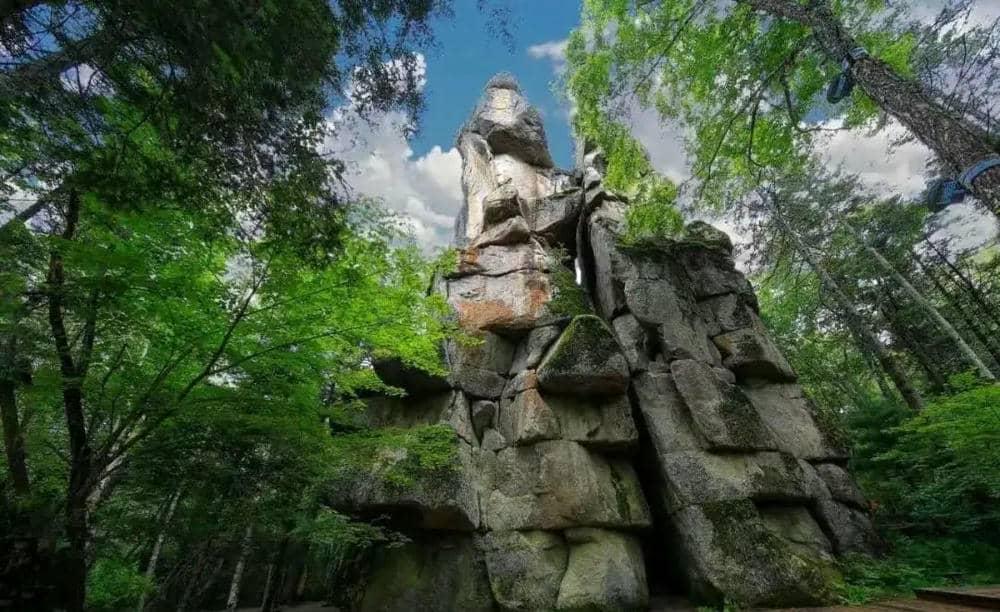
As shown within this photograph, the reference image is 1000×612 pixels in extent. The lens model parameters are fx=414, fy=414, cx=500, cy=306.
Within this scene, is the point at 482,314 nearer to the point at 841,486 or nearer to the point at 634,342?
the point at 634,342

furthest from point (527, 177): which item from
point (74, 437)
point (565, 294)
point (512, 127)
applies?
point (74, 437)

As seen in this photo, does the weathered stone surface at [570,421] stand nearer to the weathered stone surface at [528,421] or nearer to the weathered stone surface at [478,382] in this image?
the weathered stone surface at [528,421]

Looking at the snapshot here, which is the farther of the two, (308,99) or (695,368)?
(695,368)

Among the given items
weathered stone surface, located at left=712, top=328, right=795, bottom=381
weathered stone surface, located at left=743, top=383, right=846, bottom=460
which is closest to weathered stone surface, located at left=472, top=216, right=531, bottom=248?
weathered stone surface, located at left=712, top=328, right=795, bottom=381

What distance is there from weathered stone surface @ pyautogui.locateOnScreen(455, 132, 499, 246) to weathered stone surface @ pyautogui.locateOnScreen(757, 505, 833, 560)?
13.5 m

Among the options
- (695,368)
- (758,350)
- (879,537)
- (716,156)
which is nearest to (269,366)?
(695,368)

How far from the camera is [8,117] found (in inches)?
118

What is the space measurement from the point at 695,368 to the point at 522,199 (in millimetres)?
11216

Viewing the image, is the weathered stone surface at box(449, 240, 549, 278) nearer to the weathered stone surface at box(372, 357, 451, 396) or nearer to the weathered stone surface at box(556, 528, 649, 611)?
the weathered stone surface at box(372, 357, 451, 396)

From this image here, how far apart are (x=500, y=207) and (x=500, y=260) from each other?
8.90 feet

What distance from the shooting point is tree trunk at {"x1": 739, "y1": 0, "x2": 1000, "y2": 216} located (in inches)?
184

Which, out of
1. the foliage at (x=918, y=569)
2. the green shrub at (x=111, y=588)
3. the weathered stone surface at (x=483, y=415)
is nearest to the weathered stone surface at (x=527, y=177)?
the weathered stone surface at (x=483, y=415)

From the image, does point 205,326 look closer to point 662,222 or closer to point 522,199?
point 662,222

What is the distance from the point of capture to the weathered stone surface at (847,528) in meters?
9.21
